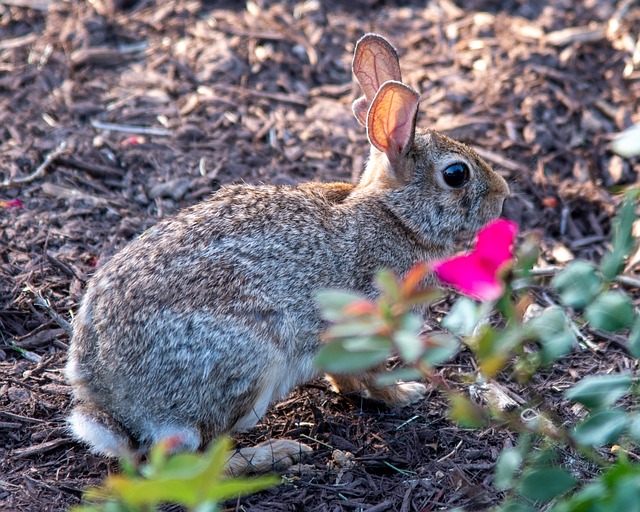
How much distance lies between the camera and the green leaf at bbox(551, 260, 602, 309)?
254cm

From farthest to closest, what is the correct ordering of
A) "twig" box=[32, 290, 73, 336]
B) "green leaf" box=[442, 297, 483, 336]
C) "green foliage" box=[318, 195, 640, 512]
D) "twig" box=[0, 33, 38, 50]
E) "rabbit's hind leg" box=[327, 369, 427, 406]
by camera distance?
"twig" box=[0, 33, 38, 50] < "twig" box=[32, 290, 73, 336] < "rabbit's hind leg" box=[327, 369, 427, 406] < "green leaf" box=[442, 297, 483, 336] < "green foliage" box=[318, 195, 640, 512]

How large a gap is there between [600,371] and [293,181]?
270 centimetres

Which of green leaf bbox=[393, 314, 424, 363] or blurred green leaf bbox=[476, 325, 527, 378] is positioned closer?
green leaf bbox=[393, 314, 424, 363]

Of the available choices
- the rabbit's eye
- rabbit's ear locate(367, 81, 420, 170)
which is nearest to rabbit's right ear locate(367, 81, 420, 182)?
rabbit's ear locate(367, 81, 420, 170)

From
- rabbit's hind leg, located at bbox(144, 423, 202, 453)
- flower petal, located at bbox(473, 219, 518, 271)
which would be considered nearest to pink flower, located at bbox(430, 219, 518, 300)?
flower petal, located at bbox(473, 219, 518, 271)

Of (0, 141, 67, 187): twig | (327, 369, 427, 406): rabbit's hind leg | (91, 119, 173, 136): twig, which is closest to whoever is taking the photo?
(327, 369, 427, 406): rabbit's hind leg

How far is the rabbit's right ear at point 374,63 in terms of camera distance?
17.1 ft

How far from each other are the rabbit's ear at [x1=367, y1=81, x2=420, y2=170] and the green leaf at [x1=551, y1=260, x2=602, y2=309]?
7.46 ft

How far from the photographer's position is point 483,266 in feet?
7.48

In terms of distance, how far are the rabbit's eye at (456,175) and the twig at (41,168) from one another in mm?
3146

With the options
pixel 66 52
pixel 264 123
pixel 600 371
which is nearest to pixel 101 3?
pixel 66 52

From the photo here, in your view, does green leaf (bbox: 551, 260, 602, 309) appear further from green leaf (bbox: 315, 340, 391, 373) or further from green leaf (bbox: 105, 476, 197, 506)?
green leaf (bbox: 105, 476, 197, 506)

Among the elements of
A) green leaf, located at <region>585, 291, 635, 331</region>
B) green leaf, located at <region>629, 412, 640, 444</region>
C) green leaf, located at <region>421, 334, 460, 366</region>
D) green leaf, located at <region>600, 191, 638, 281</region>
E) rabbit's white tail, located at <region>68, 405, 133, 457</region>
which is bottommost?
rabbit's white tail, located at <region>68, 405, 133, 457</region>

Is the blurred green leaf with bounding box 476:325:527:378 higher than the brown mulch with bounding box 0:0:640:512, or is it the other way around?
the blurred green leaf with bounding box 476:325:527:378
